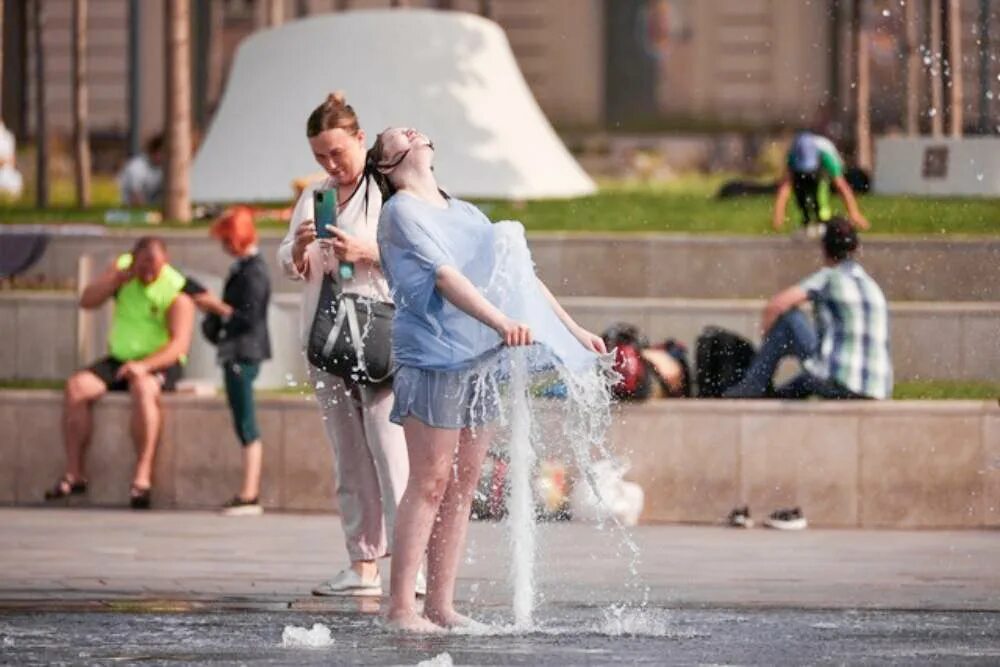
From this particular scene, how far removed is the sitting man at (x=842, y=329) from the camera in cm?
1509

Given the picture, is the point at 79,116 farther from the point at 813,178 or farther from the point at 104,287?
the point at 104,287

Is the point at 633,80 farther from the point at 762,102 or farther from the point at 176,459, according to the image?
the point at 176,459

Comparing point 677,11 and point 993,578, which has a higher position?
point 677,11

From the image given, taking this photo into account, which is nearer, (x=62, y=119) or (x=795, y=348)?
(x=795, y=348)

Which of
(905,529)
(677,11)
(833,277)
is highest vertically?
(677,11)

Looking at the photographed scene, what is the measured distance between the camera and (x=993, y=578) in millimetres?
12336

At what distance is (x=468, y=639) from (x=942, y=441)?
5.03 metres

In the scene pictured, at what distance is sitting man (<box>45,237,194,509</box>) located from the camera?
50.5 feet

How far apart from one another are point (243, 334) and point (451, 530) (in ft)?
17.4

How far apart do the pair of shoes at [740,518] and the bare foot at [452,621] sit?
4362 millimetres

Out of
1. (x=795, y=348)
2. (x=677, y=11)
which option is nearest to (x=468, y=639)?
(x=795, y=348)

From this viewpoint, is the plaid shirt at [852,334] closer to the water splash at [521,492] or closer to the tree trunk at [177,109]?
the water splash at [521,492]

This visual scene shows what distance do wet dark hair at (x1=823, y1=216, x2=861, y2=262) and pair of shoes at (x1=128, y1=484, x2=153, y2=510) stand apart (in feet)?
12.0

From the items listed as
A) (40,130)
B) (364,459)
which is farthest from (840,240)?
(40,130)
